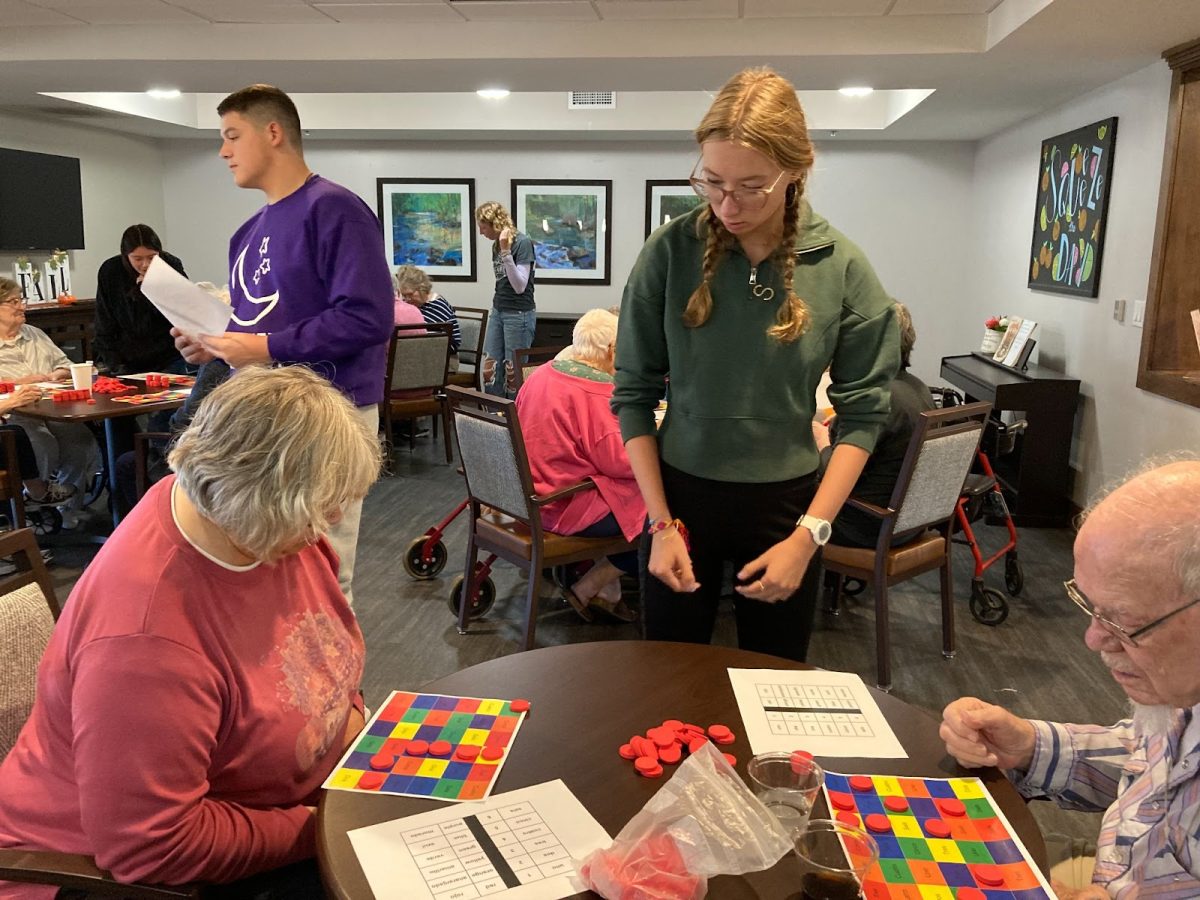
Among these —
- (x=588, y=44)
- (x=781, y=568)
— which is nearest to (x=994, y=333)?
(x=588, y=44)

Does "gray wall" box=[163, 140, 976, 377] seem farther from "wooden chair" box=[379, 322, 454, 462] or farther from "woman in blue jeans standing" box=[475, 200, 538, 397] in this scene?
"wooden chair" box=[379, 322, 454, 462]

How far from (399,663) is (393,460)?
3.04 m

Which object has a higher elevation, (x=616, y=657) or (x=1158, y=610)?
(x=1158, y=610)

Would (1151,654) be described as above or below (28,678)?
above

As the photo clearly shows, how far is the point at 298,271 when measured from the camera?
2.26 metres

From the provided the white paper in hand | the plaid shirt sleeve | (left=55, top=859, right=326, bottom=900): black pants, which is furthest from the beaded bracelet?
the white paper in hand

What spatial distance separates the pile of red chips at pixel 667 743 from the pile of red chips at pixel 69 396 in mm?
3371

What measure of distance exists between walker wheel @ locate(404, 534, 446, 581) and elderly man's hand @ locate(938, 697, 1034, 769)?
9.28 feet

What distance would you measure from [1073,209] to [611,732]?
4793mm

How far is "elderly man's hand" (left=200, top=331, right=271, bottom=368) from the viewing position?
2209 millimetres

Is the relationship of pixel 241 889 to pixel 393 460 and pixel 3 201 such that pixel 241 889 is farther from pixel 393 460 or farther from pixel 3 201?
pixel 3 201

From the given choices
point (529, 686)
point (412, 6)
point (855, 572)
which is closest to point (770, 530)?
point (529, 686)

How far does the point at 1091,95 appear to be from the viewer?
194 inches

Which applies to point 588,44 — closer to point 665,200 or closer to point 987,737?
point 665,200
